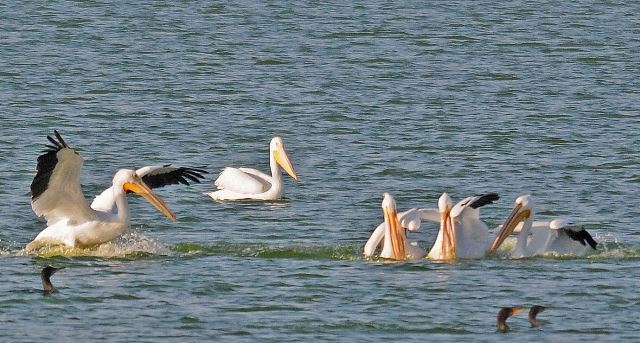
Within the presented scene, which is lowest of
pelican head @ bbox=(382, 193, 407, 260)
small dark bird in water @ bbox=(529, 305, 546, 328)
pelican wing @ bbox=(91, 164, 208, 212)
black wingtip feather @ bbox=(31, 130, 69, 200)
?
small dark bird in water @ bbox=(529, 305, 546, 328)

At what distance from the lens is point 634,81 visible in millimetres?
22359

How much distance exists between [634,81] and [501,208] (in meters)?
7.81

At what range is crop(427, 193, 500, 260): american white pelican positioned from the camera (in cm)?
1289

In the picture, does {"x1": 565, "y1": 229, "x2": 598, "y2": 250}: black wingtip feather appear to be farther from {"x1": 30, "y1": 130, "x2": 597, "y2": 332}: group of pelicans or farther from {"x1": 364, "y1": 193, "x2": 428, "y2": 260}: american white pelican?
{"x1": 364, "y1": 193, "x2": 428, "y2": 260}: american white pelican

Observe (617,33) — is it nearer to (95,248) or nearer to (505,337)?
(95,248)

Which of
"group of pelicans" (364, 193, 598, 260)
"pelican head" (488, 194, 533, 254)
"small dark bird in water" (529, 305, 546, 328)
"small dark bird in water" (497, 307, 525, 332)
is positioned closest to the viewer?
"small dark bird in water" (497, 307, 525, 332)

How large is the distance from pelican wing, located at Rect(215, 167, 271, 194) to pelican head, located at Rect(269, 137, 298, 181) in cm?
31

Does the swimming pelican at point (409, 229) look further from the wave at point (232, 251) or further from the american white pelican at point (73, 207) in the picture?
the american white pelican at point (73, 207)

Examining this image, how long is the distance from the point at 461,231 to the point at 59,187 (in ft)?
9.61

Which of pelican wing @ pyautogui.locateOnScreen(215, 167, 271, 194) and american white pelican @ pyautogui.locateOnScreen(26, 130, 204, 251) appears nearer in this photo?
american white pelican @ pyautogui.locateOnScreen(26, 130, 204, 251)

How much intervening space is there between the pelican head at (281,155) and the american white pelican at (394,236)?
359 cm

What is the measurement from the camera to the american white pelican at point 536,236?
42.7ft

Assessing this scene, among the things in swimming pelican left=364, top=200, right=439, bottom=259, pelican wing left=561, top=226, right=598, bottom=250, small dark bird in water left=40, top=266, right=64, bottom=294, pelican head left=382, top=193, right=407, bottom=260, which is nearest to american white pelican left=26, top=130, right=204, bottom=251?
small dark bird in water left=40, top=266, right=64, bottom=294

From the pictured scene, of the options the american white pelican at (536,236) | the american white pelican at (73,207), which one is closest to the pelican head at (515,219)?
the american white pelican at (536,236)
